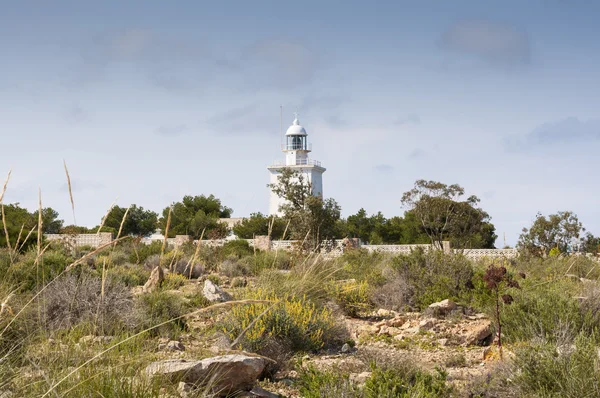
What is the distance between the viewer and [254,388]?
5.58 meters

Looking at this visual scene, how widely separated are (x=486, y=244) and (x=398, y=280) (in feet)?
108

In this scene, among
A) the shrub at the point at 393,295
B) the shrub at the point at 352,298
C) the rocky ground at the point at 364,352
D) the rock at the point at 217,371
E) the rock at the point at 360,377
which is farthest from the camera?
the shrub at the point at 393,295

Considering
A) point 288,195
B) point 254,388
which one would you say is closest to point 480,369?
point 254,388

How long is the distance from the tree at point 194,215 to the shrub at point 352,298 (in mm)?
37897

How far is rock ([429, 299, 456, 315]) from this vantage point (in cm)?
1041

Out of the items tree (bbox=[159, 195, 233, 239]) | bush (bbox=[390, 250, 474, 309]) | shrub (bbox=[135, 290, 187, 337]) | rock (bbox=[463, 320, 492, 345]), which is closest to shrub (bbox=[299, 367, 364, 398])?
shrub (bbox=[135, 290, 187, 337])

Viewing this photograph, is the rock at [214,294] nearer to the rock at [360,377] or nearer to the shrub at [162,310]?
the shrub at [162,310]

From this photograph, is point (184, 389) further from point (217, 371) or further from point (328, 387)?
point (328, 387)

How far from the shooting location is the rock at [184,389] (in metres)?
4.55

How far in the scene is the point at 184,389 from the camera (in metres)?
5.00

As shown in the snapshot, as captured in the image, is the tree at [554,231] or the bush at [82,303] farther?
the tree at [554,231]

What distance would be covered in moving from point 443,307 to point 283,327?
3.76m

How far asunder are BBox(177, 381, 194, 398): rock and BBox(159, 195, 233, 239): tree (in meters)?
44.1

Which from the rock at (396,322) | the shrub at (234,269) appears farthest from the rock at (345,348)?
the shrub at (234,269)
